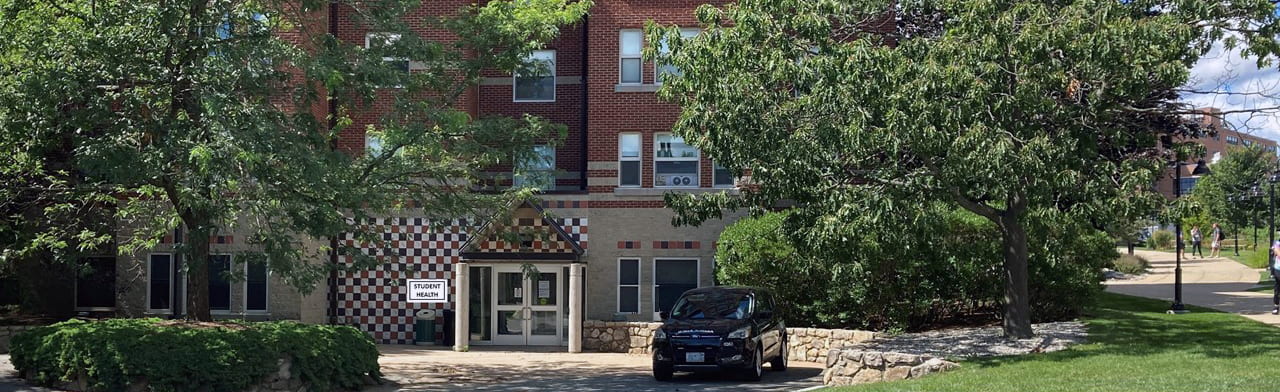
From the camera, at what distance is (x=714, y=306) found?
63.7ft

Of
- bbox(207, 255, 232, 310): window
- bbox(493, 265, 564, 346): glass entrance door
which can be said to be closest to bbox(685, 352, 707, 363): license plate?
bbox(493, 265, 564, 346): glass entrance door

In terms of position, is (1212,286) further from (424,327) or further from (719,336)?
(424,327)

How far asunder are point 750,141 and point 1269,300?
15.3 meters

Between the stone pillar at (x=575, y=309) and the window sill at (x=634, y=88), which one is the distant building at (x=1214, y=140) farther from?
the stone pillar at (x=575, y=309)

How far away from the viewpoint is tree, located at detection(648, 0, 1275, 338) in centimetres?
1500

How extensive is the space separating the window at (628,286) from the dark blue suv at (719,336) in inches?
233

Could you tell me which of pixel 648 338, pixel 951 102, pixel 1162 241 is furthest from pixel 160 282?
pixel 1162 241

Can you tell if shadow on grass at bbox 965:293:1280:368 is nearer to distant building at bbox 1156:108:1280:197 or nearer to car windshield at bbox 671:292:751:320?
distant building at bbox 1156:108:1280:197

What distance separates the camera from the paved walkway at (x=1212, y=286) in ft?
79.0

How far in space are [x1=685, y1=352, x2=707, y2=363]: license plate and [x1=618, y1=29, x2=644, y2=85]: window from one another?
8837 millimetres

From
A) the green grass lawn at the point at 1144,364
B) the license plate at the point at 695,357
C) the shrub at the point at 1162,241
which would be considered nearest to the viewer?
the green grass lawn at the point at 1144,364

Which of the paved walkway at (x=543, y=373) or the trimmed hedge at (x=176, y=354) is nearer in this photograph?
the trimmed hedge at (x=176, y=354)

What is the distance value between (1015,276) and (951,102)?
168 inches

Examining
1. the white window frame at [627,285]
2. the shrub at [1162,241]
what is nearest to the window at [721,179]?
the white window frame at [627,285]
